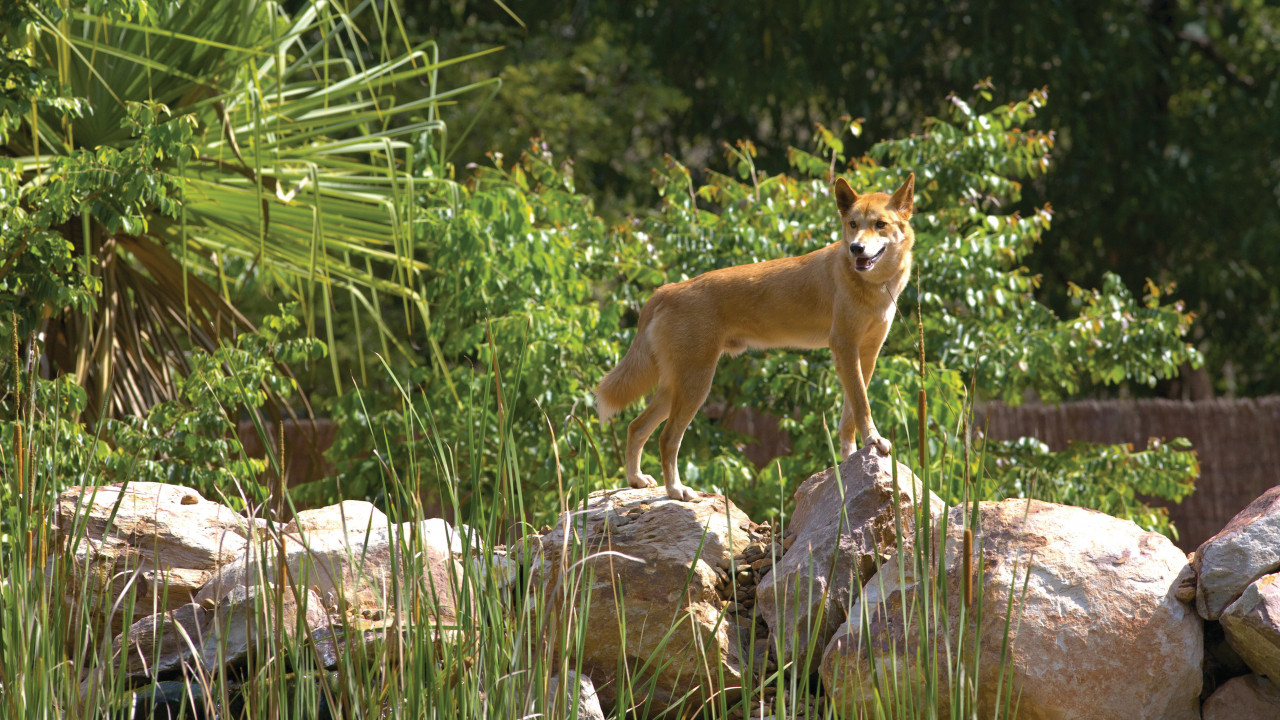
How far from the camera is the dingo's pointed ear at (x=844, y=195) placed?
4.13 m

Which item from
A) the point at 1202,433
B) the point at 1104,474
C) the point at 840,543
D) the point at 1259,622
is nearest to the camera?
the point at 1259,622

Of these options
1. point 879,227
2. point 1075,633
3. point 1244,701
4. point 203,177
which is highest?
point 203,177

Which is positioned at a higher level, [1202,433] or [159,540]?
[159,540]

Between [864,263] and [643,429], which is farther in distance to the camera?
[643,429]

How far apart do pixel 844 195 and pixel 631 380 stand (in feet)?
3.46

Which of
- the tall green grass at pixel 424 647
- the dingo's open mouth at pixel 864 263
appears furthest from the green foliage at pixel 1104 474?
the tall green grass at pixel 424 647

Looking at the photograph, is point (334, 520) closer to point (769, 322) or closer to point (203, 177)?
point (769, 322)

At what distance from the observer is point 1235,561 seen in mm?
3252

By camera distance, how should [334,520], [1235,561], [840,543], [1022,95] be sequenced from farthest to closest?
[1022,95] < [334,520] < [840,543] < [1235,561]

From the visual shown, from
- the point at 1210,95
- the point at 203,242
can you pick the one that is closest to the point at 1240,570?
the point at 203,242

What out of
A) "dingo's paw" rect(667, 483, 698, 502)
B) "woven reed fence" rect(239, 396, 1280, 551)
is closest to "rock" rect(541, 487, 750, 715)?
"dingo's paw" rect(667, 483, 698, 502)

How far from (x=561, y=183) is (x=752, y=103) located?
236 inches

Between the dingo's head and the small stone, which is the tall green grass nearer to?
the small stone

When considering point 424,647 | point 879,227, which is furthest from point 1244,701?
point 424,647
